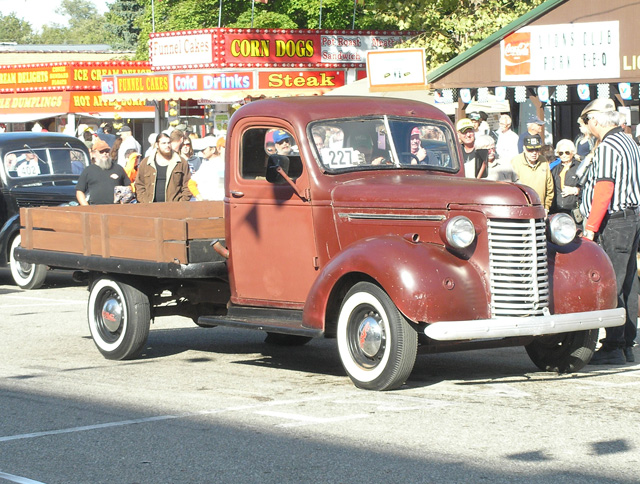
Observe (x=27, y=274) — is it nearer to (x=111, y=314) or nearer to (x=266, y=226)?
(x=111, y=314)

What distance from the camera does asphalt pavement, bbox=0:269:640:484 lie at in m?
5.49

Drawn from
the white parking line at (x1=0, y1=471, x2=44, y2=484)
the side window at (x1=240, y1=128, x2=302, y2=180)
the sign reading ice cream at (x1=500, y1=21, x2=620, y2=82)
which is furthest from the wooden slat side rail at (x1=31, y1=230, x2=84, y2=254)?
the sign reading ice cream at (x1=500, y1=21, x2=620, y2=82)

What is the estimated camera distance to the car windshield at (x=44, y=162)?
1577 cm

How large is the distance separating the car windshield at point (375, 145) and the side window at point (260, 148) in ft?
1.00

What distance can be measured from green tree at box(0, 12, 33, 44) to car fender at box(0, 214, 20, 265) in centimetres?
14054

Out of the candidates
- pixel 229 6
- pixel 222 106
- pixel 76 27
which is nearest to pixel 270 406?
pixel 222 106

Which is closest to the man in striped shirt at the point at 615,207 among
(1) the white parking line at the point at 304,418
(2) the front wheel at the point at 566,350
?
(2) the front wheel at the point at 566,350

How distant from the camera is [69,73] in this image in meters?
44.2

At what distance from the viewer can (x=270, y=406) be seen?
708 cm

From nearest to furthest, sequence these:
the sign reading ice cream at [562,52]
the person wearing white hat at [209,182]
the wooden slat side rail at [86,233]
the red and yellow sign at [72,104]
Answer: the wooden slat side rail at [86,233] < the person wearing white hat at [209,182] < the sign reading ice cream at [562,52] < the red and yellow sign at [72,104]

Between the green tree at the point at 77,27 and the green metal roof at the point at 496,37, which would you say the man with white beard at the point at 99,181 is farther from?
the green tree at the point at 77,27

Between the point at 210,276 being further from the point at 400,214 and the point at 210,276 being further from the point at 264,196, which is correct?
the point at 400,214

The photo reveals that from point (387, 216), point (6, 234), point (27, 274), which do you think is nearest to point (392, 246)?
point (387, 216)

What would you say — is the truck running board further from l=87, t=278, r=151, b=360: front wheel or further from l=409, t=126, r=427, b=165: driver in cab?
l=409, t=126, r=427, b=165: driver in cab
